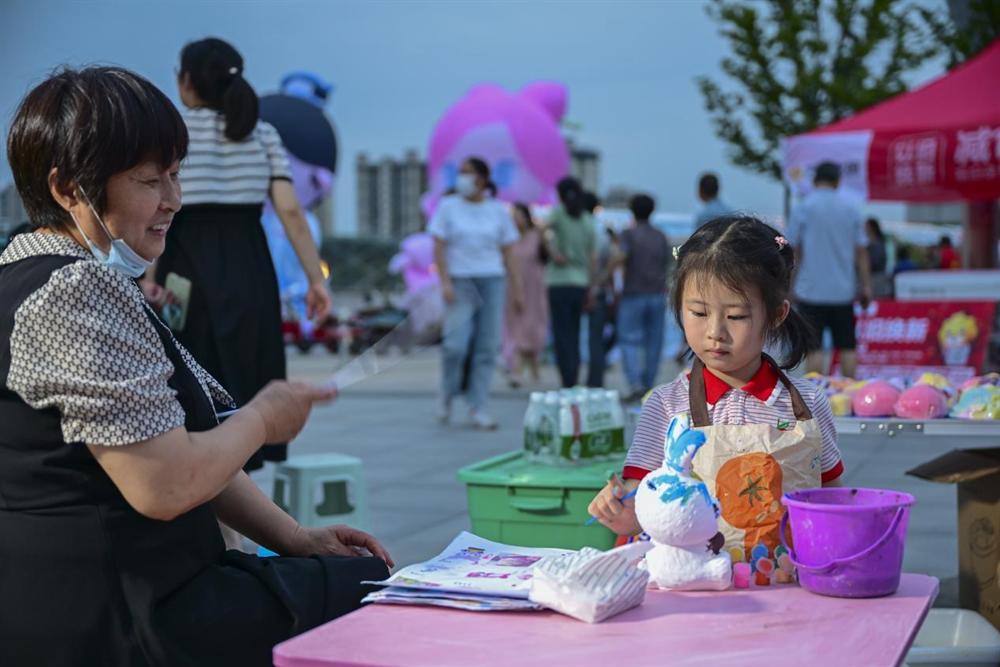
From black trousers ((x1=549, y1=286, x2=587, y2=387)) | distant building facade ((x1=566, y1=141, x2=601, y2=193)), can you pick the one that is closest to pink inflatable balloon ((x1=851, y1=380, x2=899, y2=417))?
black trousers ((x1=549, y1=286, x2=587, y2=387))

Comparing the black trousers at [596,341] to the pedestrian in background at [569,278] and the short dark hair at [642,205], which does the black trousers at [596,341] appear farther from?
the short dark hair at [642,205]

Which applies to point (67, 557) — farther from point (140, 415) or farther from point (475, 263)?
point (475, 263)

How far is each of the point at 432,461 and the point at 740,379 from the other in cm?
497

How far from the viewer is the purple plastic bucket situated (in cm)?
183

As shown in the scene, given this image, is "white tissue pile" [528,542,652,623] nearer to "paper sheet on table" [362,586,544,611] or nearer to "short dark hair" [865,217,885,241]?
"paper sheet on table" [362,586,544,611]

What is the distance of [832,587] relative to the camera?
1.85 metres

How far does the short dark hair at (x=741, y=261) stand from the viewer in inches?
96.8

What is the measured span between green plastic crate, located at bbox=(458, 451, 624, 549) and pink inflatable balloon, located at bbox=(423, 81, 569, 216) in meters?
10.2

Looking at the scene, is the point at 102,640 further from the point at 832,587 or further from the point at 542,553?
the point at 832,587

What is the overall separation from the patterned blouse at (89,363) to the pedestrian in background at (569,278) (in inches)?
337

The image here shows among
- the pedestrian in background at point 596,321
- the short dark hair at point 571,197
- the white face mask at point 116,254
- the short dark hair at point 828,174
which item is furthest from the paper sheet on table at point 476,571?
the short dark hair at point 571,197

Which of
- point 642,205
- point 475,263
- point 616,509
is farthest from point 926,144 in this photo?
point 616,509

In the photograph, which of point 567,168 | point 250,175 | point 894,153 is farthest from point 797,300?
point 567,168

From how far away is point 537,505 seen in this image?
400 centimetres
